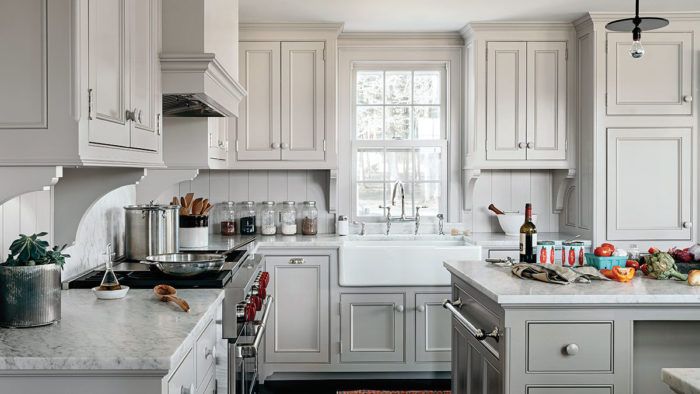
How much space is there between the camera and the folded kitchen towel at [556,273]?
243 centimetres

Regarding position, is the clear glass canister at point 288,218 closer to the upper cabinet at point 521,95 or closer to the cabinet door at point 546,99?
the upper cabinet at point 521,95

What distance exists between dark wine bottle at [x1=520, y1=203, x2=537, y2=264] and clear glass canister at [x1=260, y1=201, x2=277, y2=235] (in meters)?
2.21

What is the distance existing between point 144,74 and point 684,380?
193cm

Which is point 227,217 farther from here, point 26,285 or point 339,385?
point 26,285

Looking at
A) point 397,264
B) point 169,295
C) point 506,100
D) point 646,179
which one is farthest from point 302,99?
point 169,295

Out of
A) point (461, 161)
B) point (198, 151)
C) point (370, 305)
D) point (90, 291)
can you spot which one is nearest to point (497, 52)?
point (461, 161)

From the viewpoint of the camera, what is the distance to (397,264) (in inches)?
165

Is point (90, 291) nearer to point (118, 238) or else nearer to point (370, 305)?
point (118, 238)

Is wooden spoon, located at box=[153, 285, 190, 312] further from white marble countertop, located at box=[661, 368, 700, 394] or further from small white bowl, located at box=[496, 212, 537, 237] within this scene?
small white bowl, located at box=[496, 212, 537, 237]

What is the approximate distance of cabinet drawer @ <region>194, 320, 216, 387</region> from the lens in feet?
6.15

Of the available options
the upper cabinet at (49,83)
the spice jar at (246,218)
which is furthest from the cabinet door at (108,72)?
the spice jar at (246,218)

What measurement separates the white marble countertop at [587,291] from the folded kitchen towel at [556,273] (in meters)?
0.03

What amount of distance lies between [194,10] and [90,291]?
1.19 m

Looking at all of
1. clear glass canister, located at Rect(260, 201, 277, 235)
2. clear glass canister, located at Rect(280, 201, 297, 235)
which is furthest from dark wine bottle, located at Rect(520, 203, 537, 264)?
clear glass canister, located at Rect(260, 201, 277, 235)
